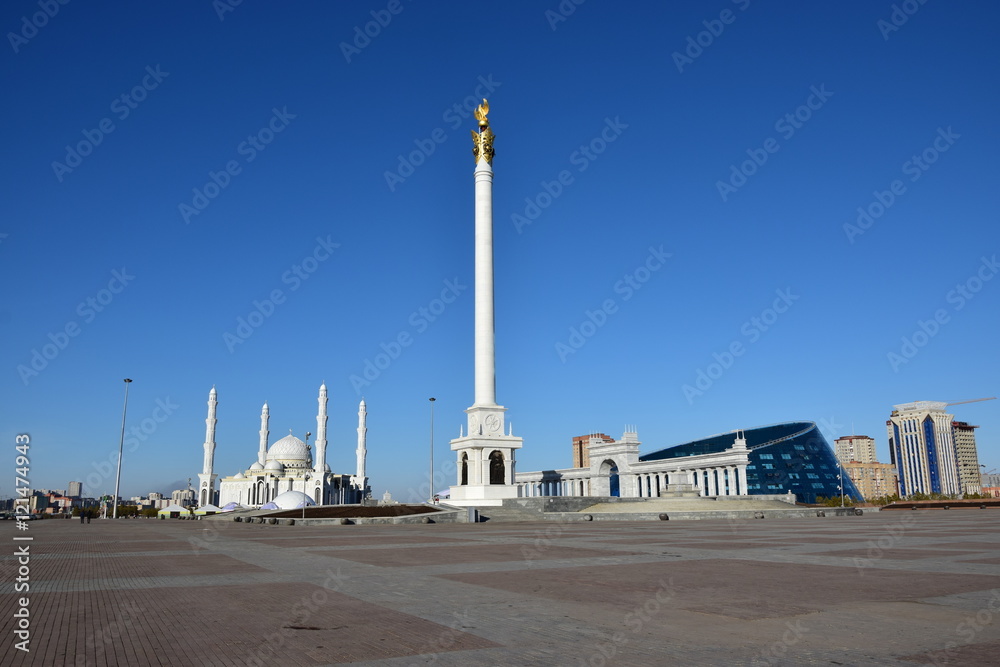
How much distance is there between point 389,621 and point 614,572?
651 cm

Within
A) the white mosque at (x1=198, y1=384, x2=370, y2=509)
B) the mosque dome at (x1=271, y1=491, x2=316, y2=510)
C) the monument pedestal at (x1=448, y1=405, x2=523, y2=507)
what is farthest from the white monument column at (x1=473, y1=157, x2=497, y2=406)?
the white mosque at (x1=198, y1=384, x2=370, y2=509)

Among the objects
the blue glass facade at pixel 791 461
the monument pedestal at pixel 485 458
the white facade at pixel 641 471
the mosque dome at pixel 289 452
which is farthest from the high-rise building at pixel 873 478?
the monument pedestal at pixel 485 458

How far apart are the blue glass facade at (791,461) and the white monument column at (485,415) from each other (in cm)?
6622

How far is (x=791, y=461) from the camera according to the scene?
12344 centimetres

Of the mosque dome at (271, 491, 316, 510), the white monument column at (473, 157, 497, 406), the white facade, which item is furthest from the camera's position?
the mosque dome at (271, 491, 316, 510)

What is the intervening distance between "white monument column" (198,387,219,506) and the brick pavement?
9749 centimetres

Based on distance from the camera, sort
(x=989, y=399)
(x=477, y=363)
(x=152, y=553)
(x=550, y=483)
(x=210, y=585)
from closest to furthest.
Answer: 1. (x=210, y=585)
2. (x=152, y=553)
3. (x=477, y=363)
4. (x=550, y=483)
5. (x=989, y=399)

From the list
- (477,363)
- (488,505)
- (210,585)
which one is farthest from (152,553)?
(477,363)

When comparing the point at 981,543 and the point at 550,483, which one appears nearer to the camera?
the point at 981,543

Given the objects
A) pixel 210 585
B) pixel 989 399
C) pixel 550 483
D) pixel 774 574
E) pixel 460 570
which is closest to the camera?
pixel 210 585

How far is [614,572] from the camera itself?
14.5 metres

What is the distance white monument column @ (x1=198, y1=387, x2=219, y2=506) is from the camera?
11019 centimetres

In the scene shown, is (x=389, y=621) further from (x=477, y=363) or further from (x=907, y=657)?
(x=477, y=363)

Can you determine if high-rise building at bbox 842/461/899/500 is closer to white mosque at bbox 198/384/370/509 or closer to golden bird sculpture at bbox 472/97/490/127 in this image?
white mosque at bbox 198/384/370/509
